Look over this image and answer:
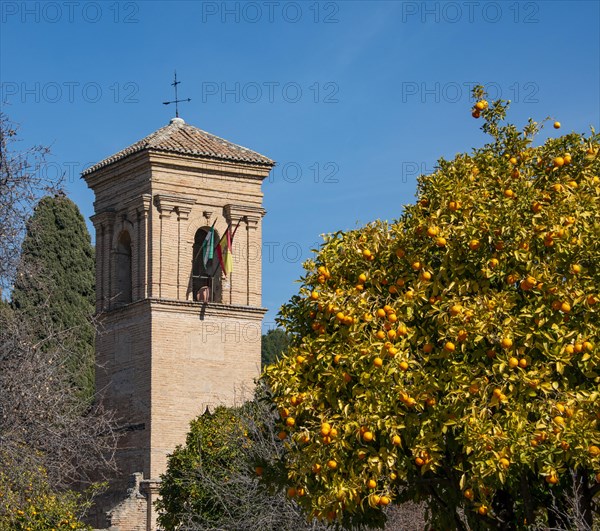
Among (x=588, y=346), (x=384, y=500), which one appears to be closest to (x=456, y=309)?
(x=588, y=346)

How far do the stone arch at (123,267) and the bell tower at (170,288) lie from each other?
1.1 inches

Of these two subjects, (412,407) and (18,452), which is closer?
(412,407)

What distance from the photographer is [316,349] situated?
44.2 ft

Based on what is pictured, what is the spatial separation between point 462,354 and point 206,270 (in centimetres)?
2585

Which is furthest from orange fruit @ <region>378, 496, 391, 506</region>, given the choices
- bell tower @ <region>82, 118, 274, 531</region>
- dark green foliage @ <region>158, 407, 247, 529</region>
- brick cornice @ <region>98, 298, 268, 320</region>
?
brick cornice @ <region>98, 298, 268, 320</region>

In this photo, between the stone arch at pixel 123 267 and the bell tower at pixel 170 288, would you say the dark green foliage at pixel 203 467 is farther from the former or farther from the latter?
the stone arch at pixel 123 267

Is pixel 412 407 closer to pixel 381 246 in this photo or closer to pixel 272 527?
pixel 381 246

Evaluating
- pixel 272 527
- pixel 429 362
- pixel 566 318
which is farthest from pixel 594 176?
pixel 272 527

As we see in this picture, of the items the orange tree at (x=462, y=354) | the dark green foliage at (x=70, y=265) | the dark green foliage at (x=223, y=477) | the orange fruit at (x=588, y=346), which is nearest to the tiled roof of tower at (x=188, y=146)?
the dark green foliage at (x=70, y=265)

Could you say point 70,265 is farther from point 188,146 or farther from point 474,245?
point 474,245

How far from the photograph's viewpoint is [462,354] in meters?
13.1

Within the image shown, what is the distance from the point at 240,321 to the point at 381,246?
24.6 meters

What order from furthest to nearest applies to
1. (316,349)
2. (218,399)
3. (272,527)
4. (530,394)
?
(218,399)
(272,527)
(316,349)
(530,394)

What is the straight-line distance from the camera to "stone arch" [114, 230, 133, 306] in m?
39.1
